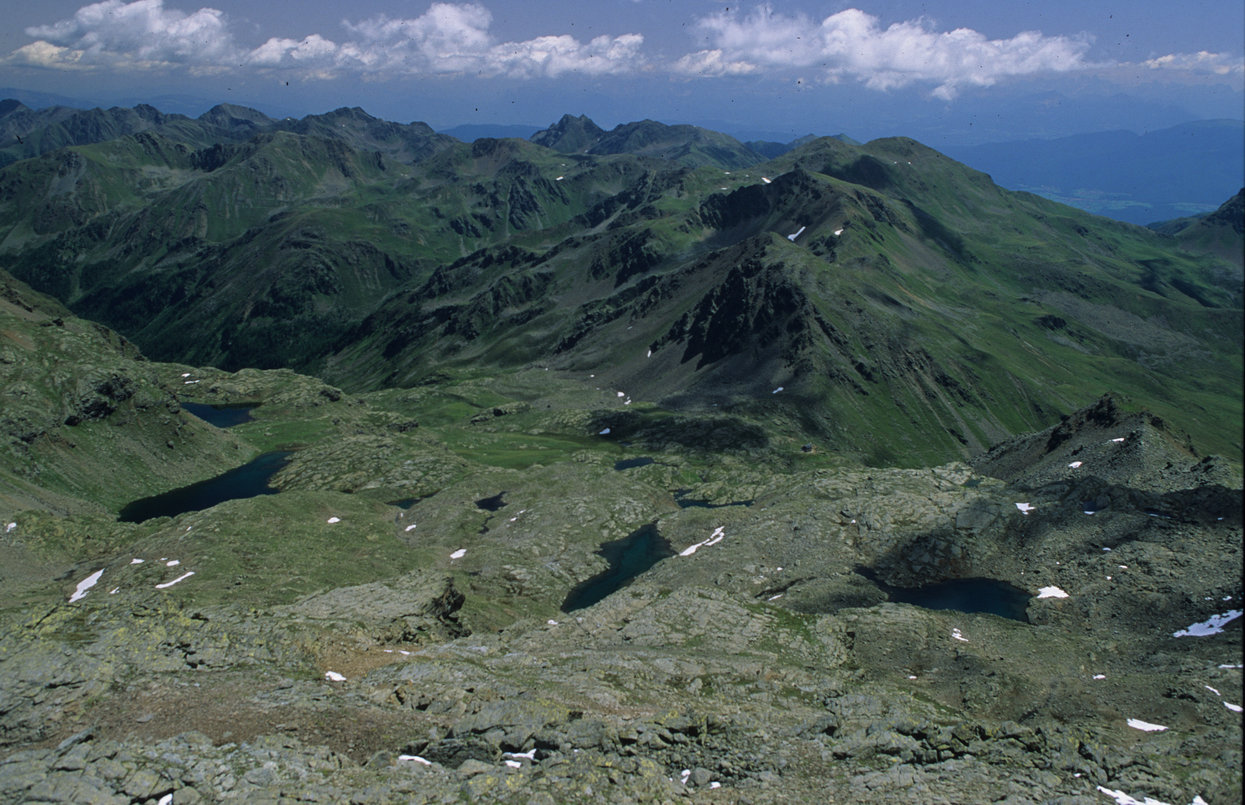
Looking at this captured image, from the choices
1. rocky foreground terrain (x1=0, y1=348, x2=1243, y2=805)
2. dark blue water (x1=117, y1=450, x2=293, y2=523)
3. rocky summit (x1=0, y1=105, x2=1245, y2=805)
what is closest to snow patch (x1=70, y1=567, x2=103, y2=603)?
rocky foreground terrain (x1=0, y1=348, x2=1243, y2=805)

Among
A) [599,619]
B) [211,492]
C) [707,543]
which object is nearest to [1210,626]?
[599,619]

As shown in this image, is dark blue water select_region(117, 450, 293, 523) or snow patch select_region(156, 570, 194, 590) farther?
dark blue water select_region(117, 450, 293, 523)

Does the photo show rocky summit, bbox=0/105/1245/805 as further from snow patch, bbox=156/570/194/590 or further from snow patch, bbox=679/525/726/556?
snow patch, bbox=156/570/194/590

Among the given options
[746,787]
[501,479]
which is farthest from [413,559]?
[746,787]

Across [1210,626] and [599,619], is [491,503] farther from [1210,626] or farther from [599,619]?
[1210,626]

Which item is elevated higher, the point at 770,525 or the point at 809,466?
the point at 770,525

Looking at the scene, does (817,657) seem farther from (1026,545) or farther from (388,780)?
(388,780)

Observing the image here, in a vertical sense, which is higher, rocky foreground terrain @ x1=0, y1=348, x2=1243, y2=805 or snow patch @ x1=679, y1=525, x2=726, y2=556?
rocky foreground terrain @ x1=0, y1=348, x2=1243, y2=805
